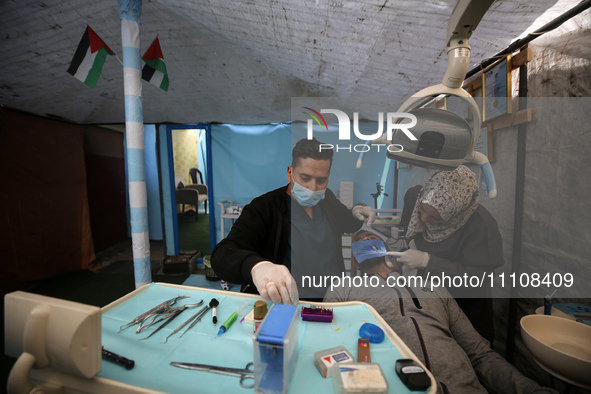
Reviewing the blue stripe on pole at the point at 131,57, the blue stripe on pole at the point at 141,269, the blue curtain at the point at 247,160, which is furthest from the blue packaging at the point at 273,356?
the blue curtain at the point at 247,160

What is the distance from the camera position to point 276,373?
53 centimetres

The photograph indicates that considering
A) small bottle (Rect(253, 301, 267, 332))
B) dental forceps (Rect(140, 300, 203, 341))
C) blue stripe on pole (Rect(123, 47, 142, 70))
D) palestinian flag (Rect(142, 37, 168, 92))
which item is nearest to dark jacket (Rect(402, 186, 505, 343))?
small bottle (Rect(253, 301, 267, 332))

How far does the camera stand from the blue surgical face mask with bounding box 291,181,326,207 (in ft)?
3.37

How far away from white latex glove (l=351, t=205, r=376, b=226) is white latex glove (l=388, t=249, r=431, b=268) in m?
0.16

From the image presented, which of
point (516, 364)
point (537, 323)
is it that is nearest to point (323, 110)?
point (537, 323)

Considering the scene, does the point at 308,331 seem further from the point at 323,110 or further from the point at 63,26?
the point at 63,26

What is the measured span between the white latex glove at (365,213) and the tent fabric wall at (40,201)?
10.1ft

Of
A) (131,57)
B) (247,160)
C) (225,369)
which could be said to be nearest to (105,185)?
(247,160)

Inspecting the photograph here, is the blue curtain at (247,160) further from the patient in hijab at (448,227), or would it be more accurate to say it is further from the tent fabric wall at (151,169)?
the patient in hijab at (448,227)

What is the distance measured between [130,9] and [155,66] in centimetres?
33

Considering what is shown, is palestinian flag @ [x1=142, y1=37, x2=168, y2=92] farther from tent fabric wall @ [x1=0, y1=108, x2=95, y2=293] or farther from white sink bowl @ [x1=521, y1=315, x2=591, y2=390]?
white sink bowl @ [x1=521, y1=315, x2=591, y2=390]

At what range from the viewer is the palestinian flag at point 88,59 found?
138 cm

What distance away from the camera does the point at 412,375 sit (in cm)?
55

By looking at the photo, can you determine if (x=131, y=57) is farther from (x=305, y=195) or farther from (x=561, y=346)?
(x=561, y=346)
